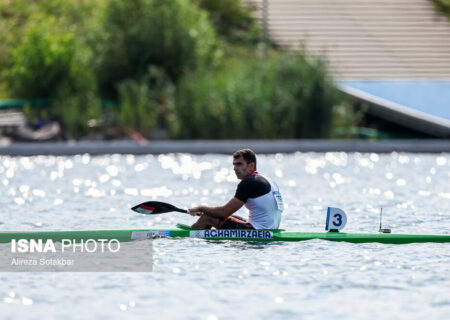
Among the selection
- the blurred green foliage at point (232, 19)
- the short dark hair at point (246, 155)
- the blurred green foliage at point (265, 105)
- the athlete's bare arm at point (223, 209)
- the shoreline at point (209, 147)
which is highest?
the blurred green foliage at point (232, 19)

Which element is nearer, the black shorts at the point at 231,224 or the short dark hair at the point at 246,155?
the short dark hair at the point at 246,155

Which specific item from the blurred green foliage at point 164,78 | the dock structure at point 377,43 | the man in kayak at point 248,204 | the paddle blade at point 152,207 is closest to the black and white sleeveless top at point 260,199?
the man in kayak at point 248,204

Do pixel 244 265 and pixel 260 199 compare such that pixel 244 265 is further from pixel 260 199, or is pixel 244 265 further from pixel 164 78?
pixel 164 78

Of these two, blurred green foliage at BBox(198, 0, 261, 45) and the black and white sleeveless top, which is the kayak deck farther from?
blurred green foliage at BBox(198, 0, 261, 45)

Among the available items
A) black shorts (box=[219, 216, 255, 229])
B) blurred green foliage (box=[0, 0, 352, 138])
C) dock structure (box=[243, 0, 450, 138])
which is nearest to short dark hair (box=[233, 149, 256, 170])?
black shorts (box=[219, 216, 255, 229])

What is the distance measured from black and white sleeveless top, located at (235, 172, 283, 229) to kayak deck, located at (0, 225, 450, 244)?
12cm

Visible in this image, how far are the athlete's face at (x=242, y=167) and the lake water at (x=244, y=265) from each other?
2.99 feet

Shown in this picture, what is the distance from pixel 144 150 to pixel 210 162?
2344mm

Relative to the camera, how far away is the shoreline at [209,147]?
→ 2958cm

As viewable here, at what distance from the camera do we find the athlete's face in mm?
12102

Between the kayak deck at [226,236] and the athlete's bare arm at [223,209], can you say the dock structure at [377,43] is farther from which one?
the athlete's bare arm at [223,209]

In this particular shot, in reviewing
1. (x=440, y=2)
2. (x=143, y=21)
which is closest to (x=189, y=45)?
(x=143, y=21)

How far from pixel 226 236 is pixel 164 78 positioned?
932 inches

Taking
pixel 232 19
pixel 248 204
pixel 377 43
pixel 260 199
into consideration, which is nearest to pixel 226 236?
pixel 248 204
